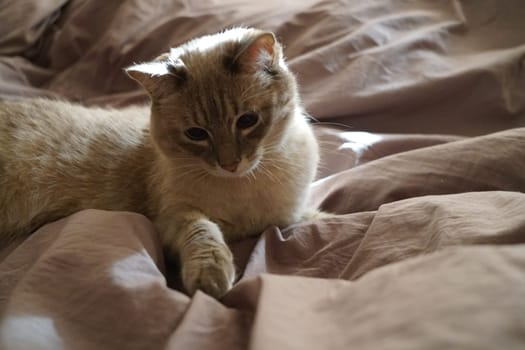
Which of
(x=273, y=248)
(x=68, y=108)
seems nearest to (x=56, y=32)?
(x=68, y=108)

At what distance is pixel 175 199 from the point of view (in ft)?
4.42

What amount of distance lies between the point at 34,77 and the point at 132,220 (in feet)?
4.24

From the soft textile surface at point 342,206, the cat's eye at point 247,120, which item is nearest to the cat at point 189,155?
the cat's eye at point 247,120

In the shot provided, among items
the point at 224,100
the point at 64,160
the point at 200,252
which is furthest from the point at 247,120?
the point at 64,160

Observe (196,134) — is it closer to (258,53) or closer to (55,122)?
(258,53)

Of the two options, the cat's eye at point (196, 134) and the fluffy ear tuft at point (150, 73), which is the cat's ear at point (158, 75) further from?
the cat's eye at point (196, 134)

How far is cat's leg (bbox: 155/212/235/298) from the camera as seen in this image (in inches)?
38.5

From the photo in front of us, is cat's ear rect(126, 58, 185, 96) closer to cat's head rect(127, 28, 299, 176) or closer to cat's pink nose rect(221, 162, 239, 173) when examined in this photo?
cat's head rect(127, 28, 299, 176)

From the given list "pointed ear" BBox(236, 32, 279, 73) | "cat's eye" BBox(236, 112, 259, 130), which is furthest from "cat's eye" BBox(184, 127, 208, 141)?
"pointed ear" BBox(236, 32, 279, 73)

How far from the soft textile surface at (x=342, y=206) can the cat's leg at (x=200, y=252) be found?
2.5 inches

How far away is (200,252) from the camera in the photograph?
1.09 m

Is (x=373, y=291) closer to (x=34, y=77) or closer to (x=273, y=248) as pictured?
(x=273, y=248)

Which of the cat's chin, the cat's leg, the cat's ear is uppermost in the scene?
the cat's ear

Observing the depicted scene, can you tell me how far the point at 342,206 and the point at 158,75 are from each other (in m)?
0.65
